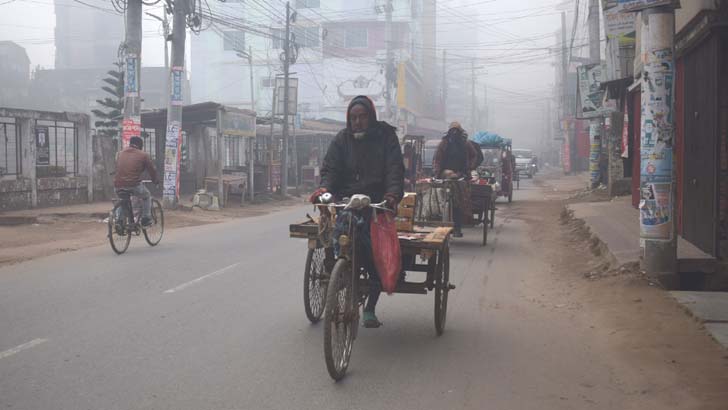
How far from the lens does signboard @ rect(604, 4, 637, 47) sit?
55.4 feet

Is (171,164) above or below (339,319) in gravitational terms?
above

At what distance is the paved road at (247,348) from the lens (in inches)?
193

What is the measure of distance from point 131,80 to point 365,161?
16.4 m

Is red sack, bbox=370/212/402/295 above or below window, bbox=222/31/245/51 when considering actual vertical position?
below

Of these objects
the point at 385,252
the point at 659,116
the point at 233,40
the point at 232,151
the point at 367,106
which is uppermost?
the point at 233,40

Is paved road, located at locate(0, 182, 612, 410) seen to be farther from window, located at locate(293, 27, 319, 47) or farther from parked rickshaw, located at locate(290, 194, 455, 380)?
window, located at locate(293, 27, 319, 47)

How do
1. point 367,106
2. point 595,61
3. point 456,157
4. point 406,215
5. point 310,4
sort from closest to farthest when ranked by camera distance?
point 367,106, point 406,215, point 456,157, point 595,61, point 310,4

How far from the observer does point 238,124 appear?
26.5 meters

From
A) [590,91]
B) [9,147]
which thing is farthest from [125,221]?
[590,91]

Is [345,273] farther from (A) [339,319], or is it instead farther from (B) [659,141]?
(B) [659,141]

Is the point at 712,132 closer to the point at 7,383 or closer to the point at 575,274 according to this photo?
the point at 575,274

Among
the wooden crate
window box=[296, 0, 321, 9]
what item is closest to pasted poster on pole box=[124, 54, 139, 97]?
the wooden crate

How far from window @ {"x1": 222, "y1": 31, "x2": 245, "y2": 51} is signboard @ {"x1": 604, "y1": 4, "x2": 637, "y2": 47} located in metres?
61.8

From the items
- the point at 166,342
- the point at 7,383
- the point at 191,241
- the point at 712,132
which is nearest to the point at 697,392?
the point at 166,342
